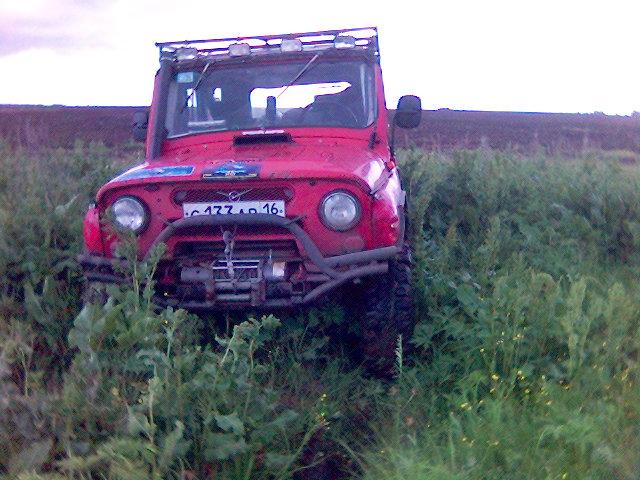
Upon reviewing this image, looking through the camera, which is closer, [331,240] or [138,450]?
[138,450]

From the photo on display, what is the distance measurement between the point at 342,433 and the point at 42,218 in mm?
2688

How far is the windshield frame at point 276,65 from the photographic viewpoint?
555cm

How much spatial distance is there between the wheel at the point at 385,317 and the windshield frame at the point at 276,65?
4.41ft

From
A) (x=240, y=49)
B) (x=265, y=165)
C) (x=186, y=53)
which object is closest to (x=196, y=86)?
(x=186, y=53)

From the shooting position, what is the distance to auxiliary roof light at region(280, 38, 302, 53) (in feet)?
18.3

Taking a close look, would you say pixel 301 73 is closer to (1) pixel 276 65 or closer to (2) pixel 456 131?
(1) pixel 276 65

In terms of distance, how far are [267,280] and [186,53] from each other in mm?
2146

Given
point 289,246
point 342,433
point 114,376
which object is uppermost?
point 289,246

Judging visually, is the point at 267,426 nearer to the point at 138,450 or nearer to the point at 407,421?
the point at 138,450

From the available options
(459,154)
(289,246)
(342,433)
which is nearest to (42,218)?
(289,246)

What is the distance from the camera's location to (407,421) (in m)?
3.89

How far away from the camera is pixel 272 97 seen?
5.65 metres

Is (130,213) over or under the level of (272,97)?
under

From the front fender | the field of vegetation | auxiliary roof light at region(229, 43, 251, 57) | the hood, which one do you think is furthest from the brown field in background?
the front fender
